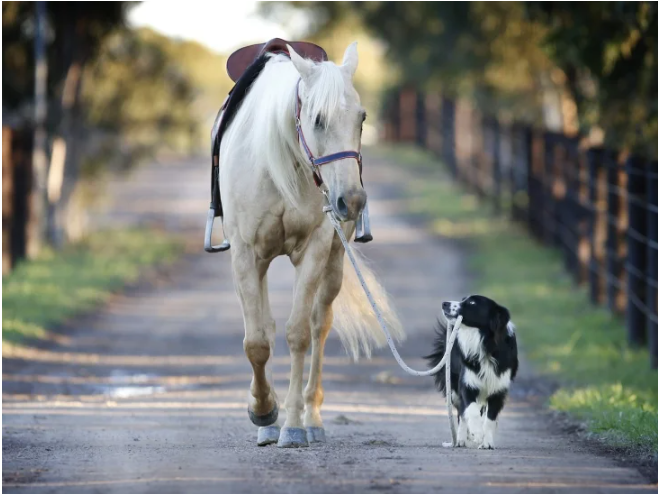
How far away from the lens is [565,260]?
16.5m

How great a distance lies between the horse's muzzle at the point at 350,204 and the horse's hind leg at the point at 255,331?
105 centimetres

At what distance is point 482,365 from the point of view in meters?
6.95

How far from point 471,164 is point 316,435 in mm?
20417

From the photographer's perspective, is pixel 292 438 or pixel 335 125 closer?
pixel 335 125

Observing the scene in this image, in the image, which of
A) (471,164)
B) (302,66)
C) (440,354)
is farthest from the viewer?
(471,164)

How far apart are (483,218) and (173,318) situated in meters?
10.3

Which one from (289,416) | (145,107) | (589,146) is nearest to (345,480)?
(289,416)

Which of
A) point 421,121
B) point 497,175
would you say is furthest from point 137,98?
point 421,121

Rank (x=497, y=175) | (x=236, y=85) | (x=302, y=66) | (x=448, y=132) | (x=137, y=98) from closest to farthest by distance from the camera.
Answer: (x=302, y=66), (x=236, y=85), (x=137, y=98), (x=497, y=175), (x=448, y=132)

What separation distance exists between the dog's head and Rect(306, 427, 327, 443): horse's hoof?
1023 mm

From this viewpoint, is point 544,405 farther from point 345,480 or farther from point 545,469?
point 345,480

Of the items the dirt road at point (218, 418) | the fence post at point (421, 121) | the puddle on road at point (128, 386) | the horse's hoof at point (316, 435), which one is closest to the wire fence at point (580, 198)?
the dirt road at point (218, 418)

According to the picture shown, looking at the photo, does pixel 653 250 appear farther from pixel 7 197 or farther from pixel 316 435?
pixel 7 197

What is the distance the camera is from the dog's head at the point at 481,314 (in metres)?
6.95
